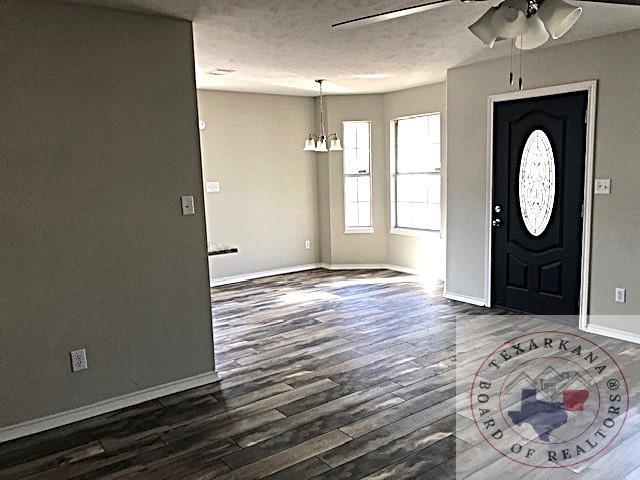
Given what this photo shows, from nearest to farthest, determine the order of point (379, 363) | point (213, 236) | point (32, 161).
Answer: point (32, 161)
point (379, 363)
point (213, 236)

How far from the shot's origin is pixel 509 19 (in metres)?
1.96

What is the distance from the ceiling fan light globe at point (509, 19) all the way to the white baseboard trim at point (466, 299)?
3.60m

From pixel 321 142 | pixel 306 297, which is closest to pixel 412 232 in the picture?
pixel 321 142

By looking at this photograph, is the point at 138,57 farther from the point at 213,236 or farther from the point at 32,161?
the point at 213,236

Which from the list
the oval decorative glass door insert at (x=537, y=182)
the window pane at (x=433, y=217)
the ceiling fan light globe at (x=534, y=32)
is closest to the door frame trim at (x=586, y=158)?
the oval decorative glass door insert at (x=537, y=182)

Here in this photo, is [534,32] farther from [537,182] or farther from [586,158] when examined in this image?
[537,182]

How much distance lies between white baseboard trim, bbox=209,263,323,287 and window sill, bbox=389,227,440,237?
1216 millimetres

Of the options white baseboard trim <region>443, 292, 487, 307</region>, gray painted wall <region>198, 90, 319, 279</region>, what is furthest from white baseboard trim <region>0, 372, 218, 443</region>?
gray painted wall <region>198, 90, 319, 279</region>

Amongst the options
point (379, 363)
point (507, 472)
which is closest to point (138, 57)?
point (379, 363)

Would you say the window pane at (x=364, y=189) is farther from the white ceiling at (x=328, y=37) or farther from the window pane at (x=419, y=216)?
the white ceiling at (x=328, y=37)

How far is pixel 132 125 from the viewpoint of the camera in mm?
3170

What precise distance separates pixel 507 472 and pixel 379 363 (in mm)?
1457

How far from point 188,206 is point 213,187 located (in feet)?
10.3

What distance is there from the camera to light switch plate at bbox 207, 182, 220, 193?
6.46 metres
